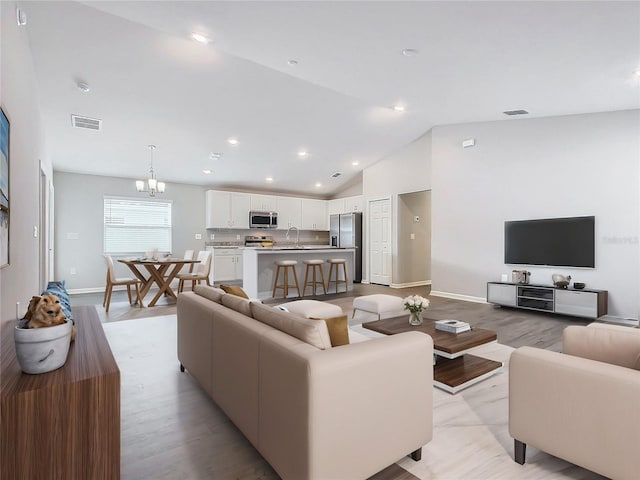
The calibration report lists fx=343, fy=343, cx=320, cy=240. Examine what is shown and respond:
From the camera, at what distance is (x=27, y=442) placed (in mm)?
1206

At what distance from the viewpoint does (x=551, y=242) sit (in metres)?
5.20

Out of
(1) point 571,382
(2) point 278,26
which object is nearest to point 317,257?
(2) point 278,26

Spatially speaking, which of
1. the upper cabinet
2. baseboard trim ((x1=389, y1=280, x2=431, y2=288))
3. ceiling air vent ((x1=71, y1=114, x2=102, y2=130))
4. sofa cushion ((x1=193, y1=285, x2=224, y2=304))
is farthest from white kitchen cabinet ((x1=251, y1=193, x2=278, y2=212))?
sofa cushion ((x1=193, y1=285, x2=224, y2=304))

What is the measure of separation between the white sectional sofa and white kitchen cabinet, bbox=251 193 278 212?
7297mm

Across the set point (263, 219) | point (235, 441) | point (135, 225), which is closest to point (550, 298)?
point (235, 441)

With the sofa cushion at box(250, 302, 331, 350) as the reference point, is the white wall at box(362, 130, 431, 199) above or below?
above

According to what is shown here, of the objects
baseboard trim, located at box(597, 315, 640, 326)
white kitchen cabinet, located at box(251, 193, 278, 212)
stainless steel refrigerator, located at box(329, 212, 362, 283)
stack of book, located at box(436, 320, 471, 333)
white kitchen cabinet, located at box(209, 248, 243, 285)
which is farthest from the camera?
white kitchen cabinet, located at box(251, 193, 278, 212)

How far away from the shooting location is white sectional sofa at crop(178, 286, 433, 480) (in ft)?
4.30

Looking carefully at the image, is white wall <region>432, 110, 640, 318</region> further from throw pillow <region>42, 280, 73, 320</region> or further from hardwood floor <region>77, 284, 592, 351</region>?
throw pillow <region>42, 280, 73, 320</region>

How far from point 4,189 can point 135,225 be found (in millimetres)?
6596

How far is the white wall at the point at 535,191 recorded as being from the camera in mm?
4645

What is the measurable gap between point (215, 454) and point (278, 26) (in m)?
3.35

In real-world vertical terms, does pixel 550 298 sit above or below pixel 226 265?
below

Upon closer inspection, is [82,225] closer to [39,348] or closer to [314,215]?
[314,215]
